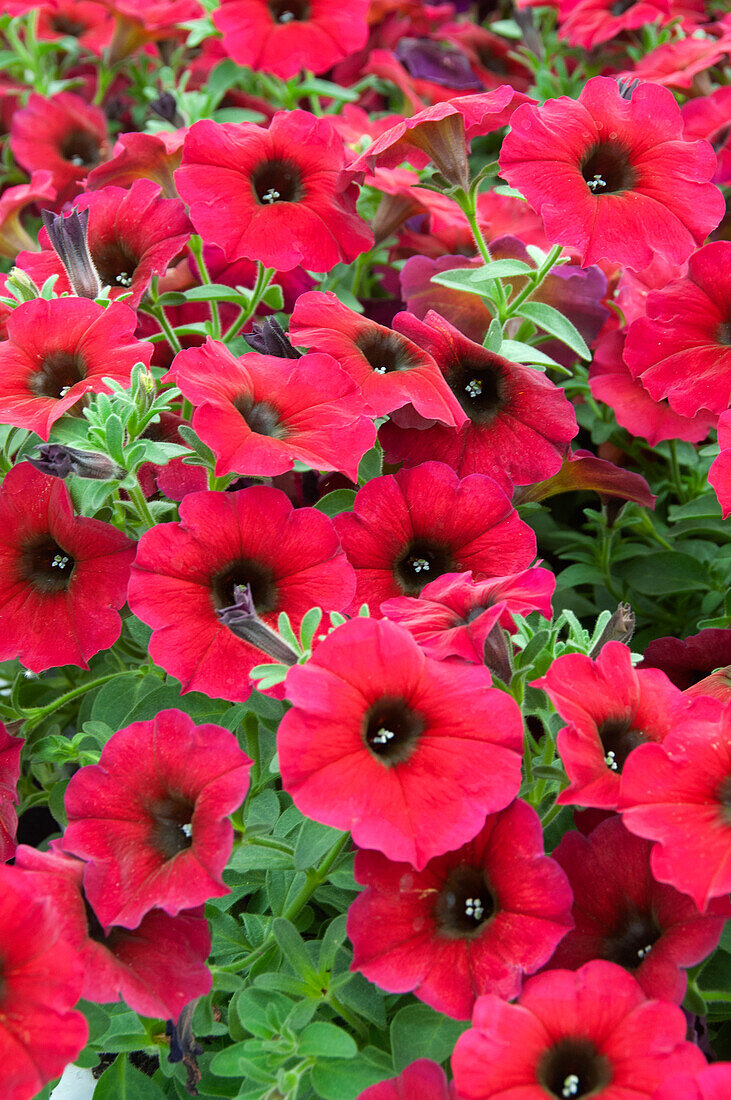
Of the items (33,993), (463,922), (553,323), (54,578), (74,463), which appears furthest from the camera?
(553,323)

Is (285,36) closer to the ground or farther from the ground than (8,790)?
farther from the ground

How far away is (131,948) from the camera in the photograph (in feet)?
2.24

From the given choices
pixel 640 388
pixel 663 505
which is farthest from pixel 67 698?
pixel 663 505

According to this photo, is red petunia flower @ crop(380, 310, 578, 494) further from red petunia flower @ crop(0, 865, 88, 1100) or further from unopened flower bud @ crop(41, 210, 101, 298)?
red petunia flower @ crop(0, 865, 88, 1100)

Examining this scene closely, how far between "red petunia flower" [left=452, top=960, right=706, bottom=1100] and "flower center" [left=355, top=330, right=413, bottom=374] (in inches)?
21.7

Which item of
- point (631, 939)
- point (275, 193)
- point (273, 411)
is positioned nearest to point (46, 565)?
point (273, 411)

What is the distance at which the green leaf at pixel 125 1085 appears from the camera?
0.77 metres

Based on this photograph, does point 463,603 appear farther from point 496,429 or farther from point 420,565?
point 496,429

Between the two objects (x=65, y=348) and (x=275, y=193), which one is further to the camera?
(x=275, y=193)

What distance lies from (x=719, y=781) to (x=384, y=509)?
1.18 ft

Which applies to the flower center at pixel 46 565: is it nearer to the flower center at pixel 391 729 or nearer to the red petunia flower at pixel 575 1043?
the flower center at pixel 391 729

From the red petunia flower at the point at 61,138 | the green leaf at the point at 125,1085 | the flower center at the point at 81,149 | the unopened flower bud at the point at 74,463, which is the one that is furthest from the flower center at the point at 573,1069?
the flower center at the point at 81,149

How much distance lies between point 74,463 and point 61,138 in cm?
111

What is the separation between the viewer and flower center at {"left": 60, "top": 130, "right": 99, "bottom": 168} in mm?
1686
